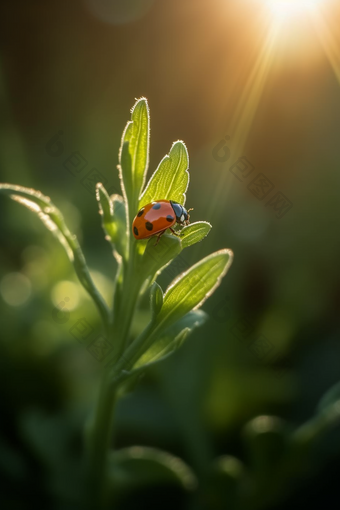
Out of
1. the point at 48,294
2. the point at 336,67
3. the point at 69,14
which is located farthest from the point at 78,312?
the point at 69,14

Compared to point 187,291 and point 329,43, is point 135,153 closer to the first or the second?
point 187,291

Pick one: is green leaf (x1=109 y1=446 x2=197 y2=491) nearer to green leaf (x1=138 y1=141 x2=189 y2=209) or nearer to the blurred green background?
the blurred green background

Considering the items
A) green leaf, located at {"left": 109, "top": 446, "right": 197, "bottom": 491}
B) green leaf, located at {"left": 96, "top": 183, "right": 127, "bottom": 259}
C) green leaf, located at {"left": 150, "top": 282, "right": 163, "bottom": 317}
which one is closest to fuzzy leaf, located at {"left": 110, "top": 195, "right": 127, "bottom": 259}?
green leaf, located at {"left": 96, "top": 183, "right": 127, "bottom": 259}

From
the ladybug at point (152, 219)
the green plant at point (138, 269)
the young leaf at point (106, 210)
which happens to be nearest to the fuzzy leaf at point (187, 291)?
the green plant at point (138, 269)

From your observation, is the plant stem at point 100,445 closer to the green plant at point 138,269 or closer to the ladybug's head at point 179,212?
the green plant at point 138,269

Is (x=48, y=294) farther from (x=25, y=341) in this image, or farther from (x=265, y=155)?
(x=265, y=155)
